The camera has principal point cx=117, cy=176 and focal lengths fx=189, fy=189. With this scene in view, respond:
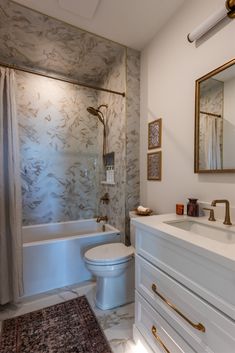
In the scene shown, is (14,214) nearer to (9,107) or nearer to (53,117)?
(9,107)

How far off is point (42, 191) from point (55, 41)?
5.67ft

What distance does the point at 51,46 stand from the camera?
6.56ft

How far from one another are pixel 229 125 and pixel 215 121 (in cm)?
12

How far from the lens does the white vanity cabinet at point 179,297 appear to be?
0.70 meters

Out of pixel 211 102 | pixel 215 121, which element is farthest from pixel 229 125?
pixel 211 102

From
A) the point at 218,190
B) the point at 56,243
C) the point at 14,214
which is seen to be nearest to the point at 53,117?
the point at 14,214

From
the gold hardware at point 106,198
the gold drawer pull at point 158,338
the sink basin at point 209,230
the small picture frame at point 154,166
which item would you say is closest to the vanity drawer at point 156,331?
the gold drawer pull at point 158,338

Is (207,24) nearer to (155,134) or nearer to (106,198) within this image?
(155,134)

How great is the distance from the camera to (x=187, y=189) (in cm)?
151

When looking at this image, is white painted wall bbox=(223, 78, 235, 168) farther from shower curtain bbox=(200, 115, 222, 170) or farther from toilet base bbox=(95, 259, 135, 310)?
toilet base bbox=(95, 259, 135, 310)

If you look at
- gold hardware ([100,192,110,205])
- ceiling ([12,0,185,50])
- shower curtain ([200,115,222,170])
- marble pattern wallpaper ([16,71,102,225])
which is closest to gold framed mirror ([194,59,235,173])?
shower curtain ([200,115,222,170])

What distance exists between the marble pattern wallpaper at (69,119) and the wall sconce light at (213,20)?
0.83 meters

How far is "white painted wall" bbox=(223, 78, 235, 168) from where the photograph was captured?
117 cm

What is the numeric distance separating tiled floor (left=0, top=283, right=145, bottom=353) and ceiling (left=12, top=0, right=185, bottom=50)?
8.15 feet
